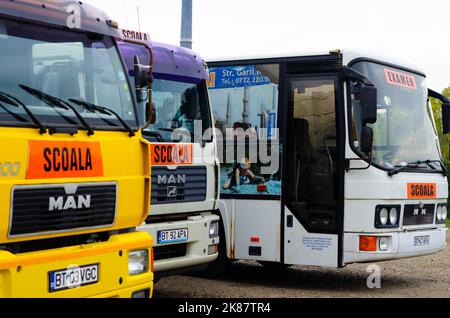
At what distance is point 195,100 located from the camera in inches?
372

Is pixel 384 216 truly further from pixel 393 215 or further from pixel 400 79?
pixel 400 79

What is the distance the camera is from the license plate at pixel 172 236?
8.46 m

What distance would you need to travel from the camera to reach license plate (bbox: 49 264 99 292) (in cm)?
569

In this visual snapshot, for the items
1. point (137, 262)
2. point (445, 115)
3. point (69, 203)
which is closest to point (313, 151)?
point (445, 115)

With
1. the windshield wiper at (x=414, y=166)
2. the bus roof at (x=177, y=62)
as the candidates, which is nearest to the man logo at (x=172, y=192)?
the bus roof at (x=177, y=62)

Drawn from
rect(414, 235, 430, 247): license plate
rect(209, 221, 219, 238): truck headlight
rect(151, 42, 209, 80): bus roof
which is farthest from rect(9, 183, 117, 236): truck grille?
rect(414, 235, 430, 247): license plate

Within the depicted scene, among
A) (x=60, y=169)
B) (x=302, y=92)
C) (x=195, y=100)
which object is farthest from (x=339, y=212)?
(x=60, y=169)

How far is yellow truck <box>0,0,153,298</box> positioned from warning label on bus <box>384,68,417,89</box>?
435 centimetres

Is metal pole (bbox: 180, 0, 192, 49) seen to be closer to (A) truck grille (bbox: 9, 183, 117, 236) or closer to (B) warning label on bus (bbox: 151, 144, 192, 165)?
(B) warning label on bus (bbox: 151, 144, 192, 165)

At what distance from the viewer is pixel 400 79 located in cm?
1036

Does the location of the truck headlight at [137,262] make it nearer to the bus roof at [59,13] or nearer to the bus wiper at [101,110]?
the bus wiper at [101,110]

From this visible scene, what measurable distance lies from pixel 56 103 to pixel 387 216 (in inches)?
196

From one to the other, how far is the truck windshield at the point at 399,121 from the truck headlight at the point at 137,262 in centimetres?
381
